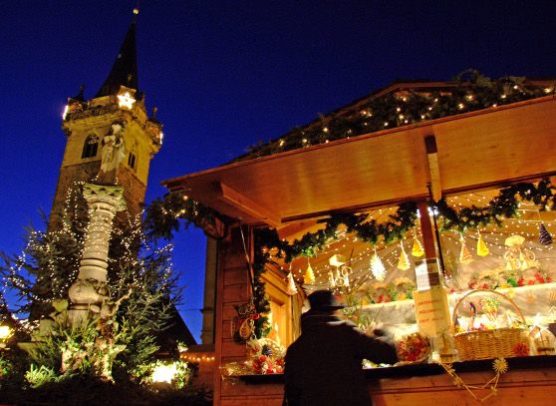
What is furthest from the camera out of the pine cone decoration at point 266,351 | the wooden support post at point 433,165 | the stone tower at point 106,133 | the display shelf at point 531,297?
the stone tower at point 106,133

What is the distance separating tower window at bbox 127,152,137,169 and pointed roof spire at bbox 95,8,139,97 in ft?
25.2

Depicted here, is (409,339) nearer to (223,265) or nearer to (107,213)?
(223,265)

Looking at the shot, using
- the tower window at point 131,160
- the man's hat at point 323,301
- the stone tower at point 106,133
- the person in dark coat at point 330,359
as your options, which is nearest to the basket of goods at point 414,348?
the person in dark coat at point 330,359

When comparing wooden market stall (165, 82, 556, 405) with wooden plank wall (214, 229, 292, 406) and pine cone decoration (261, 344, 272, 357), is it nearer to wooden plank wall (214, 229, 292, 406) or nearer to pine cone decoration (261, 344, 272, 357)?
wooden plank wall (214, 229, 292, 406)

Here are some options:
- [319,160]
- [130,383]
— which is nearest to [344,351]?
[319,160]

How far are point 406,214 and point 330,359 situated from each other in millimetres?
3616

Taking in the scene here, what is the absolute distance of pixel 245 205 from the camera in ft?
19.7

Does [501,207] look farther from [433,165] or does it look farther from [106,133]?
[106,133]

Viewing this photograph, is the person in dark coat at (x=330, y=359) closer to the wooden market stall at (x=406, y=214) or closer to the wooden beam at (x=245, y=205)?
the wooden market stall at (x=406, y=214)

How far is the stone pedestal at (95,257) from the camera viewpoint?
1173cm

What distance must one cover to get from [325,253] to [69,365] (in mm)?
6364

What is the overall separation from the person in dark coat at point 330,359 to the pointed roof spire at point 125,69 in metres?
44.5

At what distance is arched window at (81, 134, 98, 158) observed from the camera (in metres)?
38.7

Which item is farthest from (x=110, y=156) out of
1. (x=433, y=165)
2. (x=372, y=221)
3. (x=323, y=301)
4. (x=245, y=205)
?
(x=323, y=301)
